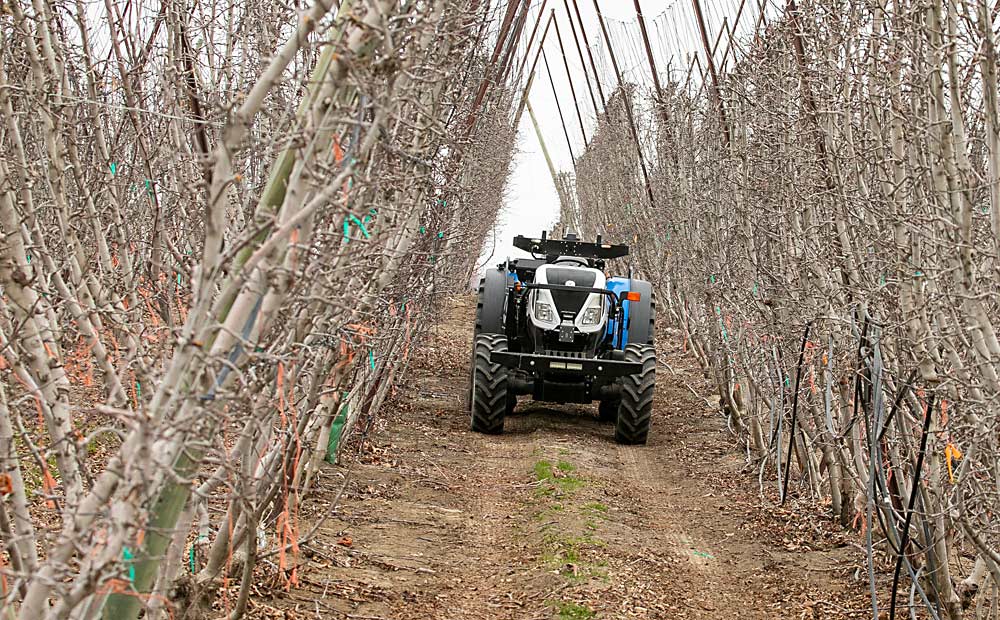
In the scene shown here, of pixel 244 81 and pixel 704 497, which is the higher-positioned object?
pixel 244 81

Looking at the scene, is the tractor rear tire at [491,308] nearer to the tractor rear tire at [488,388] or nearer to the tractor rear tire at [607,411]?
the tractor rear tire at [488,388]

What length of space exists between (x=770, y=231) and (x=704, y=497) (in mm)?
2745

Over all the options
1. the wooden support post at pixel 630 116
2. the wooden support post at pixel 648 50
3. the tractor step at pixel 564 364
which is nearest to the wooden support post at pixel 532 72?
the wooden support post at pixel 630 116

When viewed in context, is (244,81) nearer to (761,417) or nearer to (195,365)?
(195,365)

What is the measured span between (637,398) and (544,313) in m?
1.24

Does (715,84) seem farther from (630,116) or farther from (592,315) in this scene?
(630,116)

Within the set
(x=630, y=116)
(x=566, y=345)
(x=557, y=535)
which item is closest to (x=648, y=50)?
(x=630, y=116)

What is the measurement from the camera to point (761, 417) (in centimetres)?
1008

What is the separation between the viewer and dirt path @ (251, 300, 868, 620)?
6.30 meters

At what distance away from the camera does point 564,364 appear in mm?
10805

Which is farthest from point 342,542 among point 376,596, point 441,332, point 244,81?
point 441,332

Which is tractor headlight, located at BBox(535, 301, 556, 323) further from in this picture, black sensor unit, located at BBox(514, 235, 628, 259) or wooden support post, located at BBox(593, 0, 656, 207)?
wooden support post, located at BBox(593, 0, 656, 207)

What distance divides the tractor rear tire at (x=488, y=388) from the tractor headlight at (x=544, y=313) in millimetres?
414

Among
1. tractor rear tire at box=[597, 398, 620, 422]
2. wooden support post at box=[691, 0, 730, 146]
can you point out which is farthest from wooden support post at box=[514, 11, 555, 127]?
tractor rear tire at box=[597, 398, 620, 422]
